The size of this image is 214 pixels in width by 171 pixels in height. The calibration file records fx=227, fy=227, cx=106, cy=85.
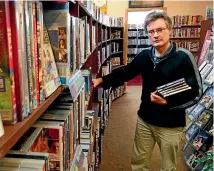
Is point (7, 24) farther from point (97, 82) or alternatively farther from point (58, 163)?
point (97, 82)

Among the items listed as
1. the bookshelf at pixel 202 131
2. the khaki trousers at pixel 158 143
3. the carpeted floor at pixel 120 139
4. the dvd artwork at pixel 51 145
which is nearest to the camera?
the dvd artwork at pixel 51 145

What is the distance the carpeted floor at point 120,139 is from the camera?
255cm

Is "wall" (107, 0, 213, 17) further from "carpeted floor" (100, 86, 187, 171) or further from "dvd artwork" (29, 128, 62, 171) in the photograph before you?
"dvd artwork" (29, 128, 62, 171)

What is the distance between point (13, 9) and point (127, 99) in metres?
4.79

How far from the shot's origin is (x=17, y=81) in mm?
471

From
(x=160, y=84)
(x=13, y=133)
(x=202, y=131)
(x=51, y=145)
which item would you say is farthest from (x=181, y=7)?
(x=13, y=133)

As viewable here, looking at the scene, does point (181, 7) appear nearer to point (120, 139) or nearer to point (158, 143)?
point (120, 139)

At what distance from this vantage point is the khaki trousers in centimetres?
175

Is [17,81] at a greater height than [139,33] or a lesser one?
lesser

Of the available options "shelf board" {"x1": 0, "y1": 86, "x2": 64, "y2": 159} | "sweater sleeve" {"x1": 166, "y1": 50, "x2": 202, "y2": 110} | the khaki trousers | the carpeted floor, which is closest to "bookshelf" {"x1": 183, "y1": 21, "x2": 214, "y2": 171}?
the carpeted floor

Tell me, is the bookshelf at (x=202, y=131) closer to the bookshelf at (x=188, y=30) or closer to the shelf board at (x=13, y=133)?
the shelf board at (x=13, y=133)

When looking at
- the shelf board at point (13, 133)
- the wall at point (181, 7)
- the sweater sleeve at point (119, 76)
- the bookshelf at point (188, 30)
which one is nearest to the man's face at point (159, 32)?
the sweater sleeve at point (119, 76)

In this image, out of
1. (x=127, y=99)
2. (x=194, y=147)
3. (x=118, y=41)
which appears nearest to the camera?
(x=194, y=147)

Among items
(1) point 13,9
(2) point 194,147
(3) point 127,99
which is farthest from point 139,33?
(1) point 13,9
